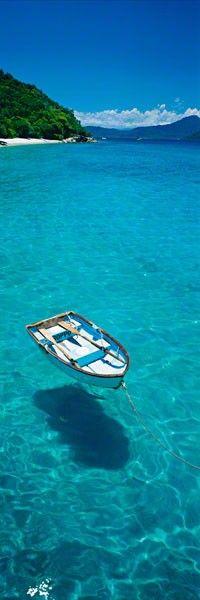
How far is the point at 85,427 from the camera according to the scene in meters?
12.7

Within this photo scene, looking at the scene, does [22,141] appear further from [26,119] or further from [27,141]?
[26,119]

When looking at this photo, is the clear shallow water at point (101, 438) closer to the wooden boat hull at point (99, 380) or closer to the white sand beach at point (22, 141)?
the wooden boat hull at point (99, 380)

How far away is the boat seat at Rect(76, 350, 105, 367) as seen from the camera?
41.2 ft

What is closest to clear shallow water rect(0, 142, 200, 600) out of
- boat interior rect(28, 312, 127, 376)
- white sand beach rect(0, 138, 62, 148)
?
boat interior rect(28, 312, 127, 376)

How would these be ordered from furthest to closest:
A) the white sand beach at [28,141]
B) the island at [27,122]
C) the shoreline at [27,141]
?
the island at [27,122] → the white sand beach at [28,141] → the shoreline at [27,141]

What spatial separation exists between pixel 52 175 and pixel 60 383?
48682mm

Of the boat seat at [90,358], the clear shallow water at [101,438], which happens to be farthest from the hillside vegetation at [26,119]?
the boat seat at [90,358]

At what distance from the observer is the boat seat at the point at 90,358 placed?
12.6m

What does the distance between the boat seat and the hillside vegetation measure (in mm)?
111623

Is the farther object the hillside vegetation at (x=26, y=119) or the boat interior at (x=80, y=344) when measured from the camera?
the hillside vegetation at (x=26, y=119)

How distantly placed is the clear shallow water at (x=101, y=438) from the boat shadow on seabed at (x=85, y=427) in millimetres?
36

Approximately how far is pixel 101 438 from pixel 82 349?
2.77 meters

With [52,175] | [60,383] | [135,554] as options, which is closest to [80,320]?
[60,383]

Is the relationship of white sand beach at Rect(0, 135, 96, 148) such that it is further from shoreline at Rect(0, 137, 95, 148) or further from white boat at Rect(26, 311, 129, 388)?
white boat at Rect(26, 311, 129, 388)
